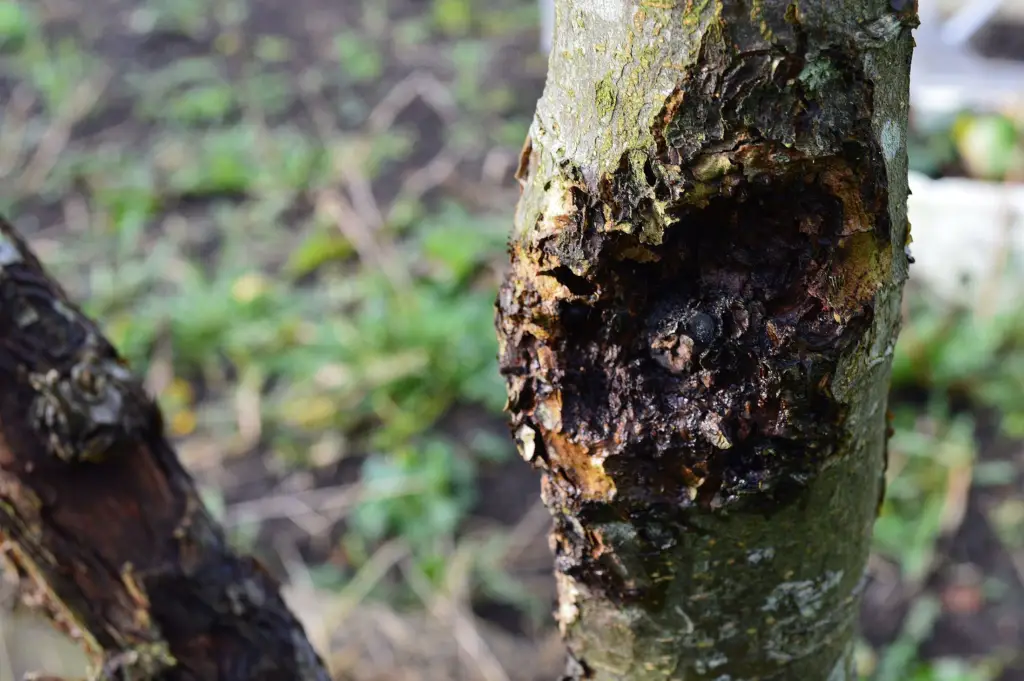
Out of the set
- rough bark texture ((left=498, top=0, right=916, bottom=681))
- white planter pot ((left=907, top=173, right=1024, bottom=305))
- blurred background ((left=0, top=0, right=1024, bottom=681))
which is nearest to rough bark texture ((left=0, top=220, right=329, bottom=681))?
rough bark texture ((left=498, top=0, right=916, bottom=681))

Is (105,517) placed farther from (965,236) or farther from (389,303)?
(965,236)

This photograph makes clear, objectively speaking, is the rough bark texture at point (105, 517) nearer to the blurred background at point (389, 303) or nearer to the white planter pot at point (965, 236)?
the blurred background at point (389, 303)

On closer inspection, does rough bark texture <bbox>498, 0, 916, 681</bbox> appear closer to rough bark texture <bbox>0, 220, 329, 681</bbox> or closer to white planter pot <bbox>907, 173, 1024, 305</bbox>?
rough bark texture <bbox>0, 220, 329, 681</bbox>

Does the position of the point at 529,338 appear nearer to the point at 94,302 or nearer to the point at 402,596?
the point at 402,596

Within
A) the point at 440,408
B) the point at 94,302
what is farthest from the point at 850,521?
the point at 94,302

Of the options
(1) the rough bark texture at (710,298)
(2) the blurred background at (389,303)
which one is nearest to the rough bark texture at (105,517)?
(1) the rough bark texture at (710,298)

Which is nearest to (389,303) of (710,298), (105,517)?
(105,517)

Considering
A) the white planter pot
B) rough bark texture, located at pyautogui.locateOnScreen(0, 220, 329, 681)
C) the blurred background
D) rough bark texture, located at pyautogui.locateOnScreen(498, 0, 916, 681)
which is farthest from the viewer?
the white planter pot
